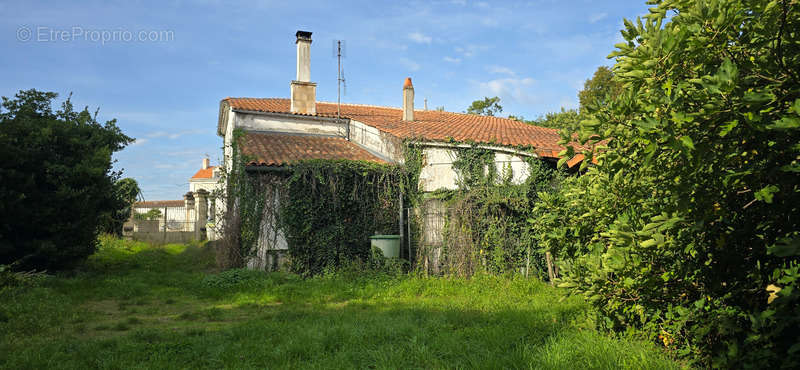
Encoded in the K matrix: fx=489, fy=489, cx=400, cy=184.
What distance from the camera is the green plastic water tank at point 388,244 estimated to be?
35.4 ft

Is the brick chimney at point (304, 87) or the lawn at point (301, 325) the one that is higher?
the brick chimney at point (304, 87)

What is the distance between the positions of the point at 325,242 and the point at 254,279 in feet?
5.75

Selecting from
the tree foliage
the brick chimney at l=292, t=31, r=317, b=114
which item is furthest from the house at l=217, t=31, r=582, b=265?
the tree foliage

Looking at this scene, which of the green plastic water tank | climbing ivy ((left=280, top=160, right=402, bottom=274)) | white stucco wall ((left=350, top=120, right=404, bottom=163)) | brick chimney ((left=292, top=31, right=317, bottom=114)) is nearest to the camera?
the green plastic water tank

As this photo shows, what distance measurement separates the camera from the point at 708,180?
330cm

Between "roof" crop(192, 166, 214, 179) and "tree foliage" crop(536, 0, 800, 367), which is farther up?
"roof" crop(192, 166, 214, 179)

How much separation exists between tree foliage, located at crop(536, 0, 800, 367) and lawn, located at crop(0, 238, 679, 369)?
58 cm

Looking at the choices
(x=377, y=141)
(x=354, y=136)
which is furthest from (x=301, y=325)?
(x=354, y=136)

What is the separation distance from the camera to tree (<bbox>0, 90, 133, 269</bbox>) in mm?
10375

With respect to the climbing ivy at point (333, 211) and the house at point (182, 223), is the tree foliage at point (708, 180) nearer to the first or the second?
the climbing ivy at point (333, 211)

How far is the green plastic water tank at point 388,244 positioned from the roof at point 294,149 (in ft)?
7.77

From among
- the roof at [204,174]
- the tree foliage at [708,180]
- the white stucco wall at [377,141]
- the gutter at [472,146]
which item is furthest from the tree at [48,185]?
the roof at [204,174]

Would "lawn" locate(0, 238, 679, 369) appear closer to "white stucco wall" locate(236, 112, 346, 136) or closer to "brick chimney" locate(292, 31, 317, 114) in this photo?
"white stucco wall" locate(236, 112, 346, 136)

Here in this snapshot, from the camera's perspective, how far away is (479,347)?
5.16 meters
